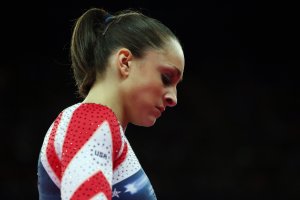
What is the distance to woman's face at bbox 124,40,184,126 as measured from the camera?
1299 mm

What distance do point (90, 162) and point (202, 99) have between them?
13.9 ft

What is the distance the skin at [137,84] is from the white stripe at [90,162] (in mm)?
126

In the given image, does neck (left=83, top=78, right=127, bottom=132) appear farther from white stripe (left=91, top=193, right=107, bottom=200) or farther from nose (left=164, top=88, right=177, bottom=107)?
white stripe (left=91, top=193, right=107, bottom=200)

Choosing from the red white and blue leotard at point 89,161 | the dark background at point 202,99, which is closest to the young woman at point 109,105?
the red white and blue leotard at point 89,161

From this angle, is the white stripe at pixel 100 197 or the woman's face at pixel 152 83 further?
the woman's face at pixel 152 83

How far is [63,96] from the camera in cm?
510

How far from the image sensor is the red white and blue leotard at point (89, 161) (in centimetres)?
111

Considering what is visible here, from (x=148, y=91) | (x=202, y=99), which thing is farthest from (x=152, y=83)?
(x=202, y=99)

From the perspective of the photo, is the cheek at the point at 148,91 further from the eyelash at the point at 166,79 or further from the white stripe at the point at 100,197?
the white stripe at the point at 100,197

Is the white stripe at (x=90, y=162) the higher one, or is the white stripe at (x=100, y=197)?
the white stripe at (x=90, y=162)

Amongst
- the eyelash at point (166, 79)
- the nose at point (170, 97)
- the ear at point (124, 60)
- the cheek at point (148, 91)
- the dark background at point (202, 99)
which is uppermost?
the ear at point (124, 60)

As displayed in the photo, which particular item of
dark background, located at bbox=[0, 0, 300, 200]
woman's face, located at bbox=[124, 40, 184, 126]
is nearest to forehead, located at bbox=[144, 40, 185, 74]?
woman's face, located at bbox=[124, 40, 184, 126]

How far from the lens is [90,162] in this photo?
1.12m

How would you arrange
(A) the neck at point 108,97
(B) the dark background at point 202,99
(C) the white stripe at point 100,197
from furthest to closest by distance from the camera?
(B) the dark background at point 202,99, (A) the neck at point 108,97, (C) the white stripe at point 100,197
